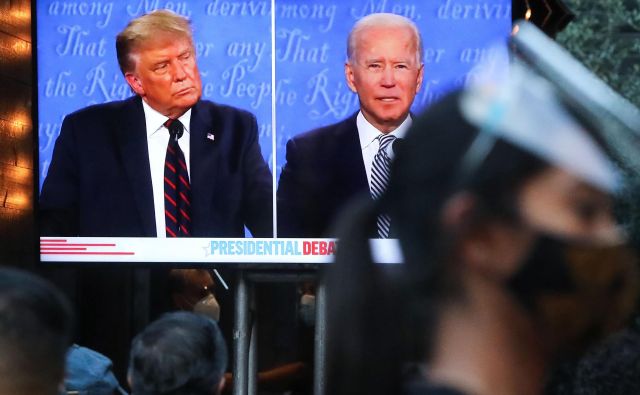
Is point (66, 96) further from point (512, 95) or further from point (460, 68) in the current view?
point (512, 95)

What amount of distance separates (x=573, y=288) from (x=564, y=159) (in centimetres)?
13

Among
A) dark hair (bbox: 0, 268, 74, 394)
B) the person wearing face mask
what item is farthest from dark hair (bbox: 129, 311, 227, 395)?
the person wearing face mask

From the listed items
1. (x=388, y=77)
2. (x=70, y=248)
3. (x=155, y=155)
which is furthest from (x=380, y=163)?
(x=70, y=248)

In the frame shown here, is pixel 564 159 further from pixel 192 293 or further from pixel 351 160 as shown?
pixel 192 293

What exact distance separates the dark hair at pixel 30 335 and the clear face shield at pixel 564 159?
1.20 m

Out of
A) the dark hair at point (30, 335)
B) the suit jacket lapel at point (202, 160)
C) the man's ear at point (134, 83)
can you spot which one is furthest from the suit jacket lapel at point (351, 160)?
the dark hair at point (30, 335)

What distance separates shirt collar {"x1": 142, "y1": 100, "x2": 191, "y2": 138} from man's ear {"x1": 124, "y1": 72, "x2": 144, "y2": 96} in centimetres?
8

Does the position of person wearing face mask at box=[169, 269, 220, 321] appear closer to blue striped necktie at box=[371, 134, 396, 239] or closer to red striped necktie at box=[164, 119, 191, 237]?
red striped necktie at box=[164, 119, 191, 237]

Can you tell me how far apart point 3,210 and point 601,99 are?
5.65 m

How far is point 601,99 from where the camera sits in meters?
1.35

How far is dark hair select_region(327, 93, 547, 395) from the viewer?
1287 mm

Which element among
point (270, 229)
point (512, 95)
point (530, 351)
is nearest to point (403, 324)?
point (530, 351)

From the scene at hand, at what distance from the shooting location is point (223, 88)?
6.36 m

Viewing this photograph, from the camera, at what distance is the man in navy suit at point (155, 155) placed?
20.8 feet
